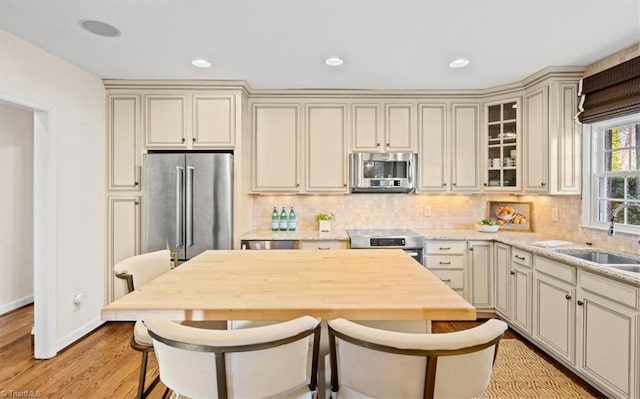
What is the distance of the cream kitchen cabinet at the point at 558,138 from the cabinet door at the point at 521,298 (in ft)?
2.66

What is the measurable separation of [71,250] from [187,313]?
2535mm

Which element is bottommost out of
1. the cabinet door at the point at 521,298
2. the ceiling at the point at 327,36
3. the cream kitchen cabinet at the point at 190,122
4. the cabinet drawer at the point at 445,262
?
the cabinet door at the point at 521,298

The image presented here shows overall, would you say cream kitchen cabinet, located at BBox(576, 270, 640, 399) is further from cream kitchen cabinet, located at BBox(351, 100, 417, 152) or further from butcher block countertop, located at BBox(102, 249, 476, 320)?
cream kitchen cabinet, located at BBox(351, 100, 417, 152)

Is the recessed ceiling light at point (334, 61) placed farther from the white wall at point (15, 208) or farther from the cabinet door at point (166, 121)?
the white wall at point (15, 208)

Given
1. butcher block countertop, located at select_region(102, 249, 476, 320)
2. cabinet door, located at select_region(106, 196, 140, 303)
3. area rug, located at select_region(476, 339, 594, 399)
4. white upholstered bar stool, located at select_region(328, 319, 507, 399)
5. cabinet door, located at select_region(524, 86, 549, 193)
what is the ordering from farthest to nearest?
cabinet door, located at select_region(106, 196, 140, 303) < cabinet door, located at select_region(524, 86, 549, 193) < area rug, located at select_region(476, 339, 594, 399) < butcher block countertop, located at select_region(102, 249, 476, 320) < white upholstered bar stool, located at select_region(328, 319, 507, 399)

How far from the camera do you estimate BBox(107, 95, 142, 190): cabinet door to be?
11.1 ft

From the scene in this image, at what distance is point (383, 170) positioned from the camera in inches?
144

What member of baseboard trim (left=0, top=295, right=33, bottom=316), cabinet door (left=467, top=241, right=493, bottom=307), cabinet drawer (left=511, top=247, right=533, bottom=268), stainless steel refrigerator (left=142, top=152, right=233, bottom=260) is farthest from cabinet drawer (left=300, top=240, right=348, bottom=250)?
baseboard trim (left=0, top=295, right=33, bottom=316)

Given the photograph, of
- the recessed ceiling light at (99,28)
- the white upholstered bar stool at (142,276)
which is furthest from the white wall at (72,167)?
the white upholstered bar stool at (142,276)

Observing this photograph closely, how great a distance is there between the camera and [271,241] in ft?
11.1

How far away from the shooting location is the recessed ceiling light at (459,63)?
2.86 m

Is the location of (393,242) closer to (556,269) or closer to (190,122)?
(556,269)

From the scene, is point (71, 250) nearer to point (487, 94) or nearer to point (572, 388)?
point (572, 388)

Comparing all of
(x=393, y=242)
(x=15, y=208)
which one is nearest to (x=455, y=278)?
(x=393, y=242)
